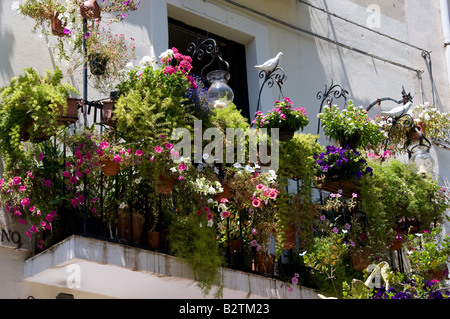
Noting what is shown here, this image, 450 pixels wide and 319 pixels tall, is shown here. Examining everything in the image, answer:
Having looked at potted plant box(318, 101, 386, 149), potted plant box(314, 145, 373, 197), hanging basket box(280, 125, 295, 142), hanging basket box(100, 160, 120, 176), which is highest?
potted plant box(318, 101, 386, 149)

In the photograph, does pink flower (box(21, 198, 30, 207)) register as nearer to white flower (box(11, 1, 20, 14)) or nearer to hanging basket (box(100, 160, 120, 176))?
hanging basket (box(100, 160, 120, 176))

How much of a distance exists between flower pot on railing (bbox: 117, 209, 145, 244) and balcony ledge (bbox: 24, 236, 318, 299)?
0.27 m

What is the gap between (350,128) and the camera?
929 centimetres

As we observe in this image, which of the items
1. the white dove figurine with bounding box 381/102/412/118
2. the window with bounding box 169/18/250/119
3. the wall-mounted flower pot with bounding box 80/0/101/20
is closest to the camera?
the wall-mounted flower pot with bounding box 80/0/101/20

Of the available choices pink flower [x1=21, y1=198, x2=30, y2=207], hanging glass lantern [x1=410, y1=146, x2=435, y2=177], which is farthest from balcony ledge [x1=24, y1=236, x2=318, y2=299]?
hanging glass lantern [x1=410, y1=146, x2=435, y2=177]

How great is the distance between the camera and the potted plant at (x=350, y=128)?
367 inches

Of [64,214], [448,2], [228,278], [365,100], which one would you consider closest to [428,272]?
[228,278]

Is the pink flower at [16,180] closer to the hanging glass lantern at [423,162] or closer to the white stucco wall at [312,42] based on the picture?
the white stucco wall at [312,42]

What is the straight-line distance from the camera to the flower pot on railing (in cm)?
779

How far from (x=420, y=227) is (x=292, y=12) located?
3194 millimetres

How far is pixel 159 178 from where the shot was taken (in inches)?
305

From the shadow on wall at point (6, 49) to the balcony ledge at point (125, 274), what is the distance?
1.79 meters

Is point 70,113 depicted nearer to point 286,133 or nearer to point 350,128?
point 286,133

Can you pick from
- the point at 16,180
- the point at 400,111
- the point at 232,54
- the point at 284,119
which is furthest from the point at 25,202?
the point at 400,111
